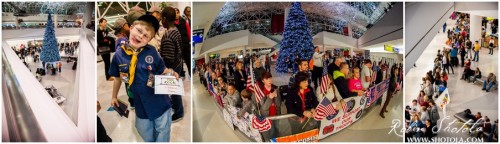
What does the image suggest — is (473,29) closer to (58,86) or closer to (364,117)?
(364,117)

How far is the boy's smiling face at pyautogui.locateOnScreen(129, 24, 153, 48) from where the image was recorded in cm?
446

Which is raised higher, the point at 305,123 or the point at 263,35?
the point at 263,35

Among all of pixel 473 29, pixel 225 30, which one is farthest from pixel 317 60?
pixel 473 29

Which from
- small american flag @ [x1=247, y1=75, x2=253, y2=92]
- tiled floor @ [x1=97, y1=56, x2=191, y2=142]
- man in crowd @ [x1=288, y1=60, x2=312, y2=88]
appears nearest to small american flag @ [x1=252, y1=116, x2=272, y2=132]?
small american flag @ [x1=247, y1=75, x2=253, y2=92]

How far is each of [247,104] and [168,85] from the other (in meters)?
0.75

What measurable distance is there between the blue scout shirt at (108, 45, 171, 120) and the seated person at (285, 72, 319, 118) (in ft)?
3.71

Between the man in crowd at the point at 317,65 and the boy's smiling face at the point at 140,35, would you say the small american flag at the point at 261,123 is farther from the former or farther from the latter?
the boy's smiling face at the point at 140,35

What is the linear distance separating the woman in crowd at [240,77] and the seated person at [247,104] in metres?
0.05

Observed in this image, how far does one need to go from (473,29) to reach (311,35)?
1539 millimetres

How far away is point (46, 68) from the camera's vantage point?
15.3 ft

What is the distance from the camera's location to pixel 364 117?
15.3ft

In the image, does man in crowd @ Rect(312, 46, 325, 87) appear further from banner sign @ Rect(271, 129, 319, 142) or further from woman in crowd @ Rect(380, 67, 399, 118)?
woman in crowd @ Rect(380, 67, 399, 118)

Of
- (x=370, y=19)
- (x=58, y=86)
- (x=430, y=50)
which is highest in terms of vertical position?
(x=370, y=19)

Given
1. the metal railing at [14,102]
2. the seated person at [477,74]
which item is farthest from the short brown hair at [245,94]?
the seated person at [477,74]
